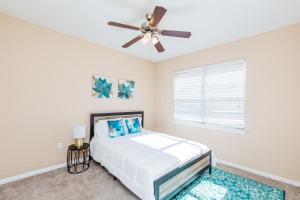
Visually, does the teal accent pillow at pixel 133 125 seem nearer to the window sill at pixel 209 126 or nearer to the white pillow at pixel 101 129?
the white pillow at pixel 101 129

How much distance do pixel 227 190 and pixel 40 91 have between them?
3.58 m

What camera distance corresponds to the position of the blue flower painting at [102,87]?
3479 millimetres

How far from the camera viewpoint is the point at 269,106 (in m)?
2.74

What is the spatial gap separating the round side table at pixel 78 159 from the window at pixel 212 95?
251cm

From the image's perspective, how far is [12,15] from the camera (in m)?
2.44

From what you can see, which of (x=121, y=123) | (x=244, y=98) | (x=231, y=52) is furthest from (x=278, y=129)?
(x=121, y=123)

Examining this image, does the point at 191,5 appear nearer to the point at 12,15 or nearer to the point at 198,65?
the point at 198,65

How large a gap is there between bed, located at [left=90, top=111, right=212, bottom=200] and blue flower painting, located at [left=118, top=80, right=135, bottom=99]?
1.28 m

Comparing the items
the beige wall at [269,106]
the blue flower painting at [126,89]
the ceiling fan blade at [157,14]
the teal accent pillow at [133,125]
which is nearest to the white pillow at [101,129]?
the teal accent pillow at [133,125]

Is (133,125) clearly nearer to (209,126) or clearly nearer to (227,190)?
(209,126)

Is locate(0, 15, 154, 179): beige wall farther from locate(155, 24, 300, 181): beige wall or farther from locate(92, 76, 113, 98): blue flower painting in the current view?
locate(155, 24, 300, 181): beige wall

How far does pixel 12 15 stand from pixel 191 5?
2844mm

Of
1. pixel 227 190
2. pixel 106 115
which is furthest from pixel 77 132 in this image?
pixel 227 190

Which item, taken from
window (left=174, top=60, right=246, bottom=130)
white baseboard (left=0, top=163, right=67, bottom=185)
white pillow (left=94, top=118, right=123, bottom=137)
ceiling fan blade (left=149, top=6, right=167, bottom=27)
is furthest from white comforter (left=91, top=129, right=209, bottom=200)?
ceiling fan blade (left=149, top=6, right=167, bottom=27)
